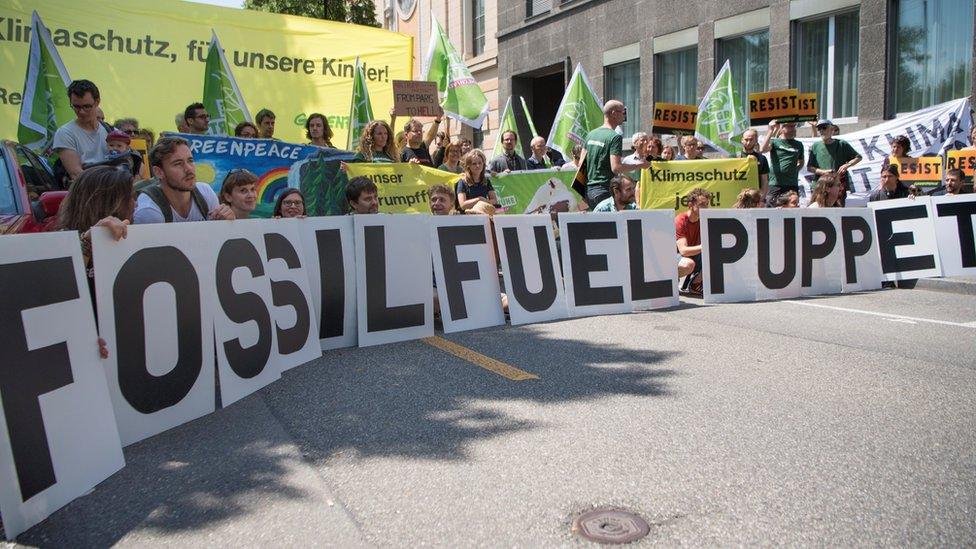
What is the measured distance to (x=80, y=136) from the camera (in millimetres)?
7590

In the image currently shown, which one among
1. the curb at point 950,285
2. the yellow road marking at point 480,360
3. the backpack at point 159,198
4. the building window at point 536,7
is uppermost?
the building window at point 536,7

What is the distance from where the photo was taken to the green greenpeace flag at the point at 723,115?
13250mm

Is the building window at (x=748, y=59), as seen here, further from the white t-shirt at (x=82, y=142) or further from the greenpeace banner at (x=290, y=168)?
the white t-shirt at (x=82, y=142)

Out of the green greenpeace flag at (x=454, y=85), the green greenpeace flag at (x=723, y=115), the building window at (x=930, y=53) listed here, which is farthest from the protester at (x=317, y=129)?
the building window at (x=930, y=53)

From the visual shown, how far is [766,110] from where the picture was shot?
11.1 m

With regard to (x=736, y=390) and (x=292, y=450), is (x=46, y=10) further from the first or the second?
(x=736, y=390)

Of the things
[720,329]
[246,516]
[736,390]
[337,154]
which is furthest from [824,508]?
[337,154]

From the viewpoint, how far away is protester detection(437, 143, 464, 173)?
9.73 metres

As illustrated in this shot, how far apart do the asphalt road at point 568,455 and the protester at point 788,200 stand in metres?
4.89

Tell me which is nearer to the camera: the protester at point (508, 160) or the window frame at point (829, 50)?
the protester at point (508, 160)

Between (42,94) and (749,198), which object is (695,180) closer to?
(749,198)

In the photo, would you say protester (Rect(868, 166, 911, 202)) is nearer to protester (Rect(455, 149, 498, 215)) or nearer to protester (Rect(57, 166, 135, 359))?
protester (Rect(455, 149, 498, 215))

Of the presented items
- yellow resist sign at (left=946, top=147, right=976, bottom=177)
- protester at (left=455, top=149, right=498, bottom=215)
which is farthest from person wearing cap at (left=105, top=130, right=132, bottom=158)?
yellow resist sign at (left=946, top=147, right=976, bottom=177)

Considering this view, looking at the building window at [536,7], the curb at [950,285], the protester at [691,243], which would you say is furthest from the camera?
the building window at [536,7]
